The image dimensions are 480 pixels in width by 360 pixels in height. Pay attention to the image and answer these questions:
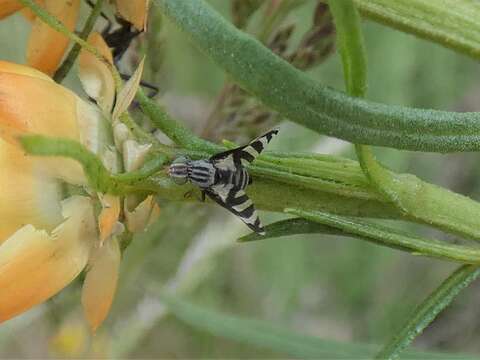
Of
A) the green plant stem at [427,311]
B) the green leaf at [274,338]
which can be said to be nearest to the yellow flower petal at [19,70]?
the green plant stem at [427,311]

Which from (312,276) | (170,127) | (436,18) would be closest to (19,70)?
(170,127)

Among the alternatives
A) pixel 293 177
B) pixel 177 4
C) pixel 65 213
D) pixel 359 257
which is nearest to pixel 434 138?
pixel 293 177

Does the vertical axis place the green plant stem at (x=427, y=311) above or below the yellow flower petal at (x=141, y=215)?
below

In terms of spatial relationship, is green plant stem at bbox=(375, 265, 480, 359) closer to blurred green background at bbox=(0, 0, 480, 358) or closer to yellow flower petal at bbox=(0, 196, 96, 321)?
yellow flower petal at bbox=(0, 196, 96, 321)

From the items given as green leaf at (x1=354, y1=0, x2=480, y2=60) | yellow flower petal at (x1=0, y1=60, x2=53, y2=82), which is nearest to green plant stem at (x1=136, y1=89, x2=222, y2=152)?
yellow flower petal at (x1=0, y1=60, x2=53, y2=82)

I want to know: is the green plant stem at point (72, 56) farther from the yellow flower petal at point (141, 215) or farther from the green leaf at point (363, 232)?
the green leaf at point (363, 232)
